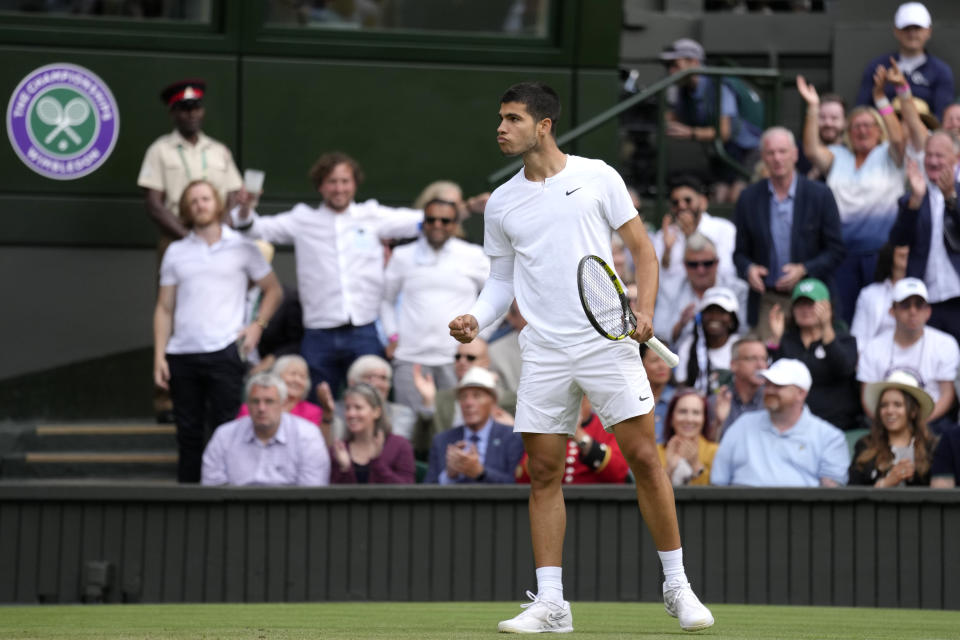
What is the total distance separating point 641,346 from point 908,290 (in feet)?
5.18

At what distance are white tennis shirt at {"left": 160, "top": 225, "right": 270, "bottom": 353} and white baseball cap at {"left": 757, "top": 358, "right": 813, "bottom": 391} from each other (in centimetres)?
295

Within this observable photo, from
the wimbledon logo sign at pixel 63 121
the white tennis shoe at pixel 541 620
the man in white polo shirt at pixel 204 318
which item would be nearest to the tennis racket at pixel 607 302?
the white tennis shoe at pixel 541 620

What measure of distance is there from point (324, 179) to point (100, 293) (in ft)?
6.49

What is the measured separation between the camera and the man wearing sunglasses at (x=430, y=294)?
32.7ft

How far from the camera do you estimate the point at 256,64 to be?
37.8ft

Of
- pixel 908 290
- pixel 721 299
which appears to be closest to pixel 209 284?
pixel 721 299

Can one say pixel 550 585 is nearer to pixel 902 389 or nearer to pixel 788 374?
pixel 788 374

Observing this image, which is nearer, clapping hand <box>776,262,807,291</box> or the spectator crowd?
the spectator crowd

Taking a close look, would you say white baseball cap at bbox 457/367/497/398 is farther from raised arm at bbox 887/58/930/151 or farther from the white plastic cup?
raised arm at bbox 887/58/930/151

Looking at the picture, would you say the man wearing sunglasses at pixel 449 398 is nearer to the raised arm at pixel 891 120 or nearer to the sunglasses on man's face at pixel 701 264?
the sunglasses on man's face at pixel 701 264

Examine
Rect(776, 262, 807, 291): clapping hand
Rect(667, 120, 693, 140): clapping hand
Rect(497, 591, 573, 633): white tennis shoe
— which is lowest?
Rect(497, 591, 573, 633): white tennis shoe

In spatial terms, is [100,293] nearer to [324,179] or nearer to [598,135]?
[324,179]

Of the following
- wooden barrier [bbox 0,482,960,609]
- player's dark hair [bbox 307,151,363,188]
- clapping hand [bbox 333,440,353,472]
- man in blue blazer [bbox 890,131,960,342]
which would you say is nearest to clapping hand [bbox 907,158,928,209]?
man in blue blazer [bbox 890,131,960,342]

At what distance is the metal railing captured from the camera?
11.1m
